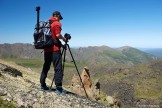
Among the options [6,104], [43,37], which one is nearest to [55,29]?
[43,37]

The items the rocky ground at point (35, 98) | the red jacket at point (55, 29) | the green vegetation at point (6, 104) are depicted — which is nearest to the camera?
the green vegetation at point (6, 104)

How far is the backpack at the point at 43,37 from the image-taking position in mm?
18891

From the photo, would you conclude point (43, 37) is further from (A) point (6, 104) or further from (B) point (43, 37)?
(A) point (6, 104)

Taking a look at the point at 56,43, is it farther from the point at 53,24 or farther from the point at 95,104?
the point at 95,104

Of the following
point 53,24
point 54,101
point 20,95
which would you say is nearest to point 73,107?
point 54,101

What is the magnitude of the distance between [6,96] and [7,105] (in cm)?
97

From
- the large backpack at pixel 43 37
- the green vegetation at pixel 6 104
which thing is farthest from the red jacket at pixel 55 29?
the green vegetation at pixel 6 104

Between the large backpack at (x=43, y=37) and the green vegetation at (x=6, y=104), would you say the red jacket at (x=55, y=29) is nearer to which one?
the large backpack at (x=43, y=37)

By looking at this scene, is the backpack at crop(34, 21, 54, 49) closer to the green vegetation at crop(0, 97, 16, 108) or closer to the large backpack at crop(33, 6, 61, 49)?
the large backpack at crop(33, 6, 61, 49)

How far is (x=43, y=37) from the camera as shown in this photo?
1898 cm

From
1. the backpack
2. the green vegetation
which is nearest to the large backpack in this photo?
the backpack

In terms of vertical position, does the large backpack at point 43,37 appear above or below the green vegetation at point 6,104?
above

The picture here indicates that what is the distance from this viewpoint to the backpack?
18.9 metres

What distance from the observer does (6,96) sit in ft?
55.6
